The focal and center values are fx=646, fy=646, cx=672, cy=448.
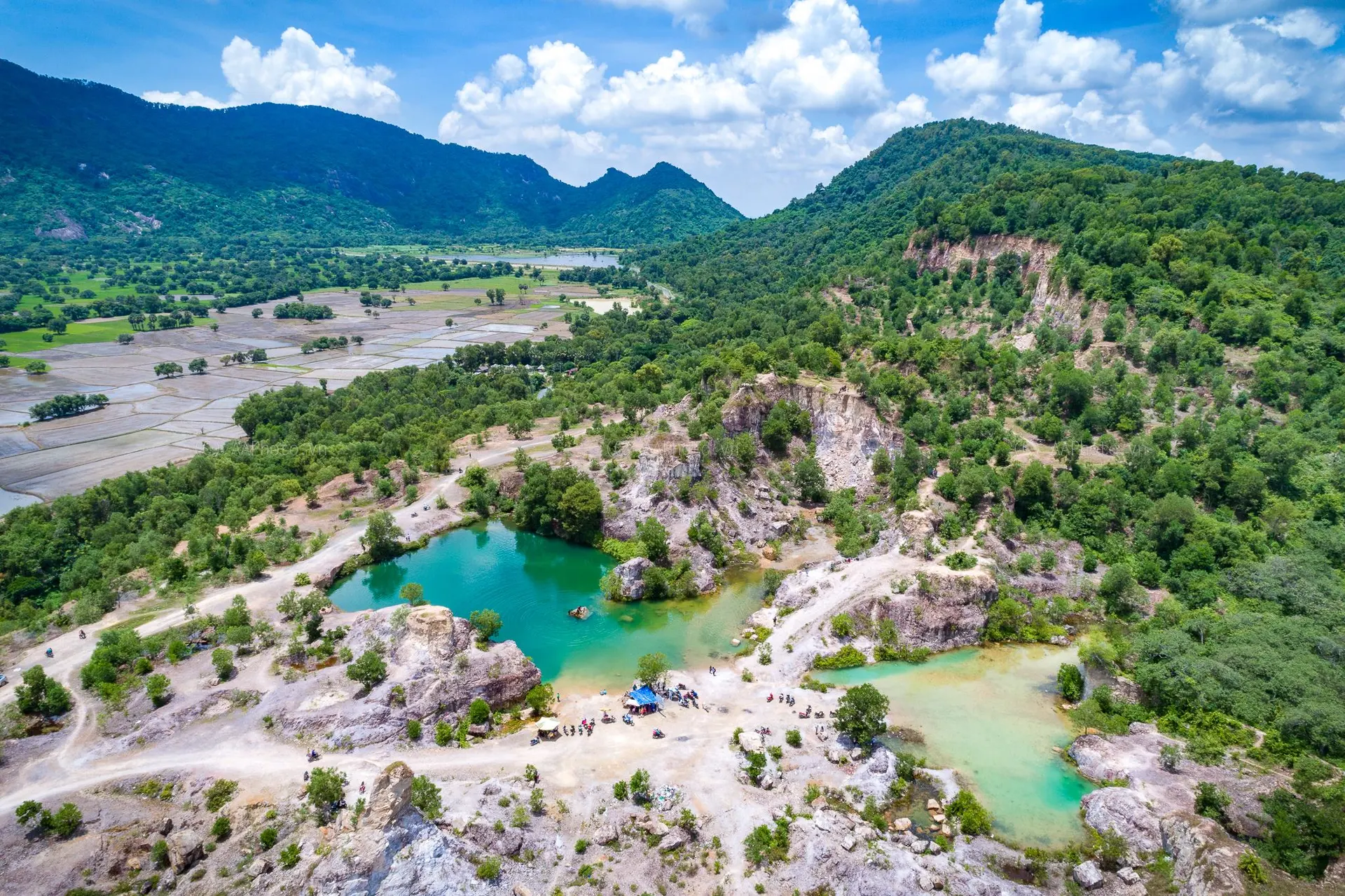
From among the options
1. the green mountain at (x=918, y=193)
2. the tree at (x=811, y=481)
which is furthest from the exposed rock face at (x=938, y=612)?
the green mountain at (x=918, y=193)

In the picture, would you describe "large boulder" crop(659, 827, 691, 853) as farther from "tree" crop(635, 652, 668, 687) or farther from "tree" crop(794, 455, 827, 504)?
"tree" crop(794, 455, 827, 504)

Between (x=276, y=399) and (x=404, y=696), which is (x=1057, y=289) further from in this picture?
(x=276, y=399)

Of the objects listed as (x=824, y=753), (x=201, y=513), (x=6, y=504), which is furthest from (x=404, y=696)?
(x=6, y=504)

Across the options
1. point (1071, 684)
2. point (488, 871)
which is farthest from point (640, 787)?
point (1071, 684)

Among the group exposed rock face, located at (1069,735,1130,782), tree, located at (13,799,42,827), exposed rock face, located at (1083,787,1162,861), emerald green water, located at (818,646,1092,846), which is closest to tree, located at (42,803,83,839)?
tree, located at (13,799,42,827)

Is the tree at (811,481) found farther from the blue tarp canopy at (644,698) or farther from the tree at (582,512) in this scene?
the blue tarp canopy at (644,698)
